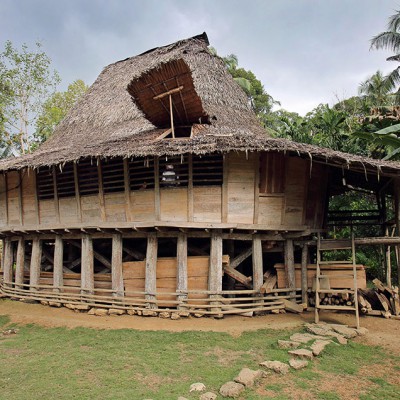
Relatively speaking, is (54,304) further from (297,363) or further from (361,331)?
(361,331)

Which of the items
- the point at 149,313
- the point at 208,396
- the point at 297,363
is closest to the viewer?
the point at 208,396

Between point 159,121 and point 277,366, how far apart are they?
8.74 meters

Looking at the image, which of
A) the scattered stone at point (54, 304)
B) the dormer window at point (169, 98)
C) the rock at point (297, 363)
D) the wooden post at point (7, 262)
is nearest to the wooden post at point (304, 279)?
the rock at point (297, 363)

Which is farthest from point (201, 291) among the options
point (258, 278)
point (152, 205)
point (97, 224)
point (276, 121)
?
point (276, 121)

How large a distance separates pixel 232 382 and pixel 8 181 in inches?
432

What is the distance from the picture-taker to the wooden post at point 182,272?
9.82 m

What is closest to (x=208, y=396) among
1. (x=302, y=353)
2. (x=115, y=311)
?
(x=302, y=353)

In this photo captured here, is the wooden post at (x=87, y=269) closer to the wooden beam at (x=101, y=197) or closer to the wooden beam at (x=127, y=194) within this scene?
the wooden beam at (x=101, y=197)

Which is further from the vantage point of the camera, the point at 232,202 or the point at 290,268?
the point at 290,268

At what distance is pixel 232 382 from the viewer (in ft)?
17.5

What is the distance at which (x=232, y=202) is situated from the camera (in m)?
9.67

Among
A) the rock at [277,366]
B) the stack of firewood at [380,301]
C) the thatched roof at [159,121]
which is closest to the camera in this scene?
the rock at [277,366]

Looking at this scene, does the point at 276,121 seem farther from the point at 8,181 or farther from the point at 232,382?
the point at 232,382

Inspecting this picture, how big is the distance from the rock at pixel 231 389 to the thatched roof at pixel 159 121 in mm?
5087
